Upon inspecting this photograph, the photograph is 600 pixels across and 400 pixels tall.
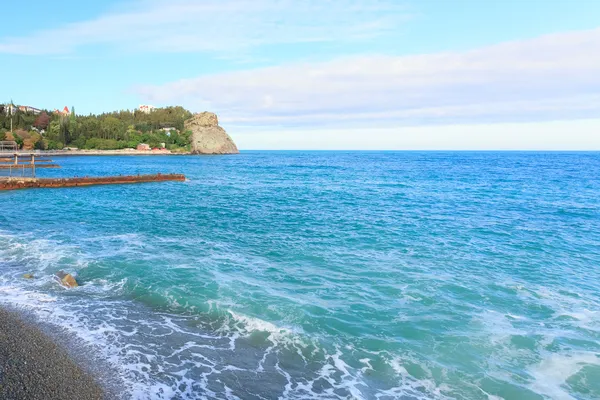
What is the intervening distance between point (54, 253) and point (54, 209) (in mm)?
15472

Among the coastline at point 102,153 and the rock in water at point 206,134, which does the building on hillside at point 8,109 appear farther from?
the rock in water at point 206,134

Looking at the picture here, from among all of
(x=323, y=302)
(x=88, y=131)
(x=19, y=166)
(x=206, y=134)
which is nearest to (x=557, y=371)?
(x=323, y=302)

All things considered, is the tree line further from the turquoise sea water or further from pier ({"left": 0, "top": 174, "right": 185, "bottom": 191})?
the turquoise sea water

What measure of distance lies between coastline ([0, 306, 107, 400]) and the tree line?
136m

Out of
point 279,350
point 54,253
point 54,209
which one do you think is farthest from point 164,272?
point 54,209

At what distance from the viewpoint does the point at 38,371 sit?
8047 millimetres

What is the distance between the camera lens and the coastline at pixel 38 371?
23.9ft

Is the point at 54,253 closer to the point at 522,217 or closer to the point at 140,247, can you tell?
the point at 140,247

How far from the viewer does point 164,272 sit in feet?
52.0

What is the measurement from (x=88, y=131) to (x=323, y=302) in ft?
535

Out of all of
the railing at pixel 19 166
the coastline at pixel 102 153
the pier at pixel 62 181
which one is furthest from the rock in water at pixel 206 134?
the pier at pixel 62 181

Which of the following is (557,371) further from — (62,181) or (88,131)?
(88,131)

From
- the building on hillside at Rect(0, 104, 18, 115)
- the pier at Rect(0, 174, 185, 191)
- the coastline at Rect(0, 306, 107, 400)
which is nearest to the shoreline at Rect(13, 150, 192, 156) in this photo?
the building on hillside at Rect(0, 104, 18, 115)

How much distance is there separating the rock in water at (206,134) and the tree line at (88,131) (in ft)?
13.0
